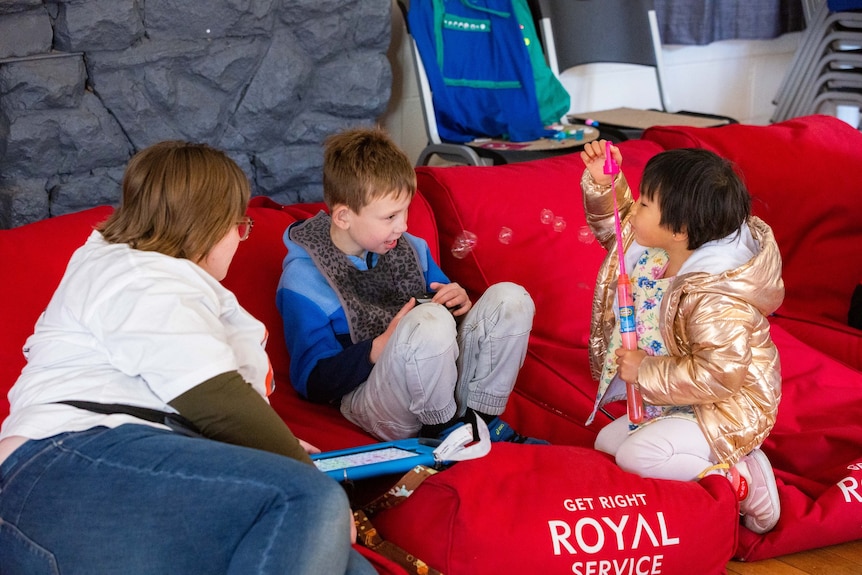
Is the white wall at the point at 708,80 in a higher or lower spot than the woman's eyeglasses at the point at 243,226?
lower

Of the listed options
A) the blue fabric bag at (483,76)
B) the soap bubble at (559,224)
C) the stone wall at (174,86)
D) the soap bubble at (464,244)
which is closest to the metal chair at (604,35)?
the blue fabric bag at (483,76)

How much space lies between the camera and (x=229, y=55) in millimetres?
2375

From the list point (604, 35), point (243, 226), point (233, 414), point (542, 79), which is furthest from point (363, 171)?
point (604, 35)

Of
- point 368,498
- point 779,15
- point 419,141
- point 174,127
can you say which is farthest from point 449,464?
point 779,15

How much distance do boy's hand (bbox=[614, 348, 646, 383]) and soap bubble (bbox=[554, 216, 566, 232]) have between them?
62 cm

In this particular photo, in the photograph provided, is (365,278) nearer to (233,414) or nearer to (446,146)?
(233,414)

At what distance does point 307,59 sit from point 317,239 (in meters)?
0.92

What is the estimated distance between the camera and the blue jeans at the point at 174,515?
3.53 ft

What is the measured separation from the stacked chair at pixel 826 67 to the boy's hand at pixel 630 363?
2413 mm

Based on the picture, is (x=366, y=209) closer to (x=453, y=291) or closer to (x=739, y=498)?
(x=453, y=291)

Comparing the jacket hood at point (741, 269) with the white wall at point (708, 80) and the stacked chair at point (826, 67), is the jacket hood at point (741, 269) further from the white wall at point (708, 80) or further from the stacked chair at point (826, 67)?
the stacked chair at point (826, 67)

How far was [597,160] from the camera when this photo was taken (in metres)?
1.69

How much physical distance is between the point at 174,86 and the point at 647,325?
4.22 feet

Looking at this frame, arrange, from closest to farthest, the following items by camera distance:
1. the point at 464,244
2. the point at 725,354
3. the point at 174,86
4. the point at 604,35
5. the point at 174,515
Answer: the point at 174,515, the point at 725,354, the point at 464,244, the point at 174,86, the point at 604,35
